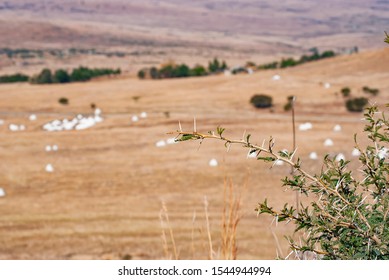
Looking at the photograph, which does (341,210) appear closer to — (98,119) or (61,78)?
(98,119)

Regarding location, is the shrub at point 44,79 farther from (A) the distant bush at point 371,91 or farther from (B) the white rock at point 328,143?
(B) the white rock at point 328,143

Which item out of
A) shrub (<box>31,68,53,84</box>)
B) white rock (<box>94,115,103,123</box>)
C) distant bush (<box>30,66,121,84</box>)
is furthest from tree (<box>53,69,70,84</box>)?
white rock (<box>94,115,103,123</box>)

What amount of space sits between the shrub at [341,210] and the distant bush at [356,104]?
3947 cm

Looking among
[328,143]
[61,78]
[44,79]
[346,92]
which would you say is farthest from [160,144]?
[61,78]

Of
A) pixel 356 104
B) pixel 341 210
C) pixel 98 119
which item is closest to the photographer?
pixel 341 210

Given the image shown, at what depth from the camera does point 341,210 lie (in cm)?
297

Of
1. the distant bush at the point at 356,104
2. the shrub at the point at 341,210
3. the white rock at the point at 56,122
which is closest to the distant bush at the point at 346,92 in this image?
the distant bush at the point at 356,104

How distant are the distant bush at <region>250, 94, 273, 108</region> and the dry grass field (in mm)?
513

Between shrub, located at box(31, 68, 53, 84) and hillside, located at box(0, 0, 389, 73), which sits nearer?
shrub, located at box(31, 68, 53, 84)

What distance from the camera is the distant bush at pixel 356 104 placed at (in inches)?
1661

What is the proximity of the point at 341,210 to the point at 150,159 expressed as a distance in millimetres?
29088

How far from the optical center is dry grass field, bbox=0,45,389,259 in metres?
20.3

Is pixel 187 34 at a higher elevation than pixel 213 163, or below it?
below

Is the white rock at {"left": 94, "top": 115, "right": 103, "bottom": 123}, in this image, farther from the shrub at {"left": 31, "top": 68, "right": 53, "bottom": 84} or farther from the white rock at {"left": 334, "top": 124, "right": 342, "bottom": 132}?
the shrub at {"left": 31, "top": 68, "right": 53, "bottom": 84}
